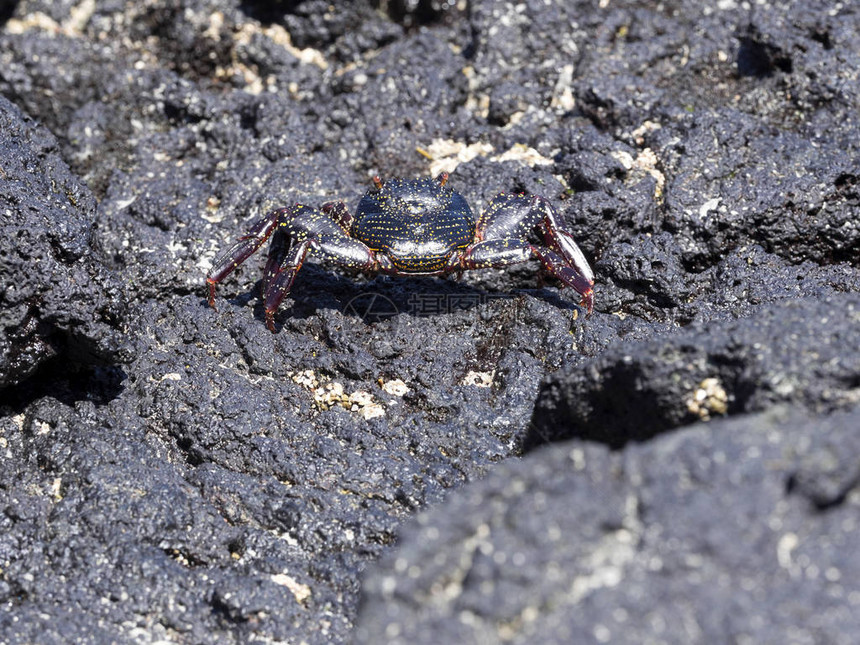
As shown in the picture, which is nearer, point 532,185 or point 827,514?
point 827,514

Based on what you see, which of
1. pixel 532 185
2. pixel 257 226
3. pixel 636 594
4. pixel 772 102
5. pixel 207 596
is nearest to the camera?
pixel 636 594

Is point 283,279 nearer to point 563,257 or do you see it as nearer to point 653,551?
point 563,257

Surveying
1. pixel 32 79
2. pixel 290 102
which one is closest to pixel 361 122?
pixel 290 102

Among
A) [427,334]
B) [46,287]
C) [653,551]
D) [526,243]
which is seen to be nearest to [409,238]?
[427,334]

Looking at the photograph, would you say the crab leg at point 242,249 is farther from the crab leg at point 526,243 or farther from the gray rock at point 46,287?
the crab leg at point 526,243

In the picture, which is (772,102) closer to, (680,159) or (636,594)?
(680,159)

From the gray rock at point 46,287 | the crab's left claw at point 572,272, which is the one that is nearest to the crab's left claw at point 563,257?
the crab's left claw at point 572,272

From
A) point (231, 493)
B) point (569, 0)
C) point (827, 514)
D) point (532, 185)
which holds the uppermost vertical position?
point (827, 514)

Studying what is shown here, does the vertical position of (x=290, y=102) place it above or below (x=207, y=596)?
above
